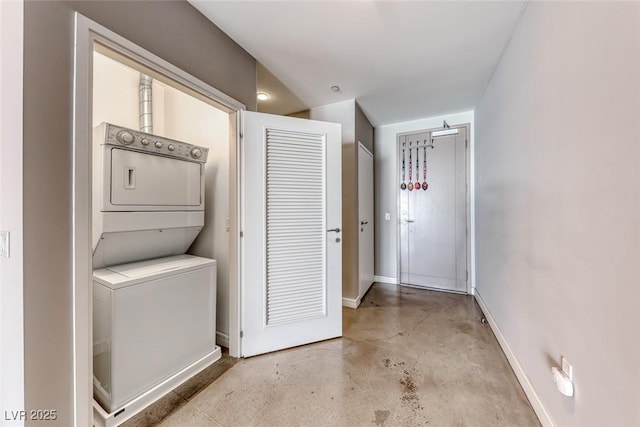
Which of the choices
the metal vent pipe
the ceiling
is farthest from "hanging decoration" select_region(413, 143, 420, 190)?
the metal vent pipe

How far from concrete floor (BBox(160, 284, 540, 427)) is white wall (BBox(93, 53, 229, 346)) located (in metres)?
0.64

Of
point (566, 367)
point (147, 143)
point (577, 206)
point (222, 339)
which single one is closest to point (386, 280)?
point (222, 339)

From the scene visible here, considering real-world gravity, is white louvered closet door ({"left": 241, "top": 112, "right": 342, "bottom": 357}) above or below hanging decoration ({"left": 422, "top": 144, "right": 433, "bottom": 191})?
below

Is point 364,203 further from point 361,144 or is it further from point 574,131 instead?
point 574,131

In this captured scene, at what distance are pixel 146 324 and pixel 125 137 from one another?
113 centimetres

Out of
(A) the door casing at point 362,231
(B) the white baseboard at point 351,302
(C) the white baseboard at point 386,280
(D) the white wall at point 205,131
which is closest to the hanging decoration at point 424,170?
(A) the door casing at point 362,231

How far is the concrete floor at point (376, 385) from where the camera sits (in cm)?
140

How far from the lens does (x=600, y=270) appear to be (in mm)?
915

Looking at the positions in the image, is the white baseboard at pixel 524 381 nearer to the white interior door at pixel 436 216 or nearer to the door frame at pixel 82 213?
the white interior door at pixel 436 216

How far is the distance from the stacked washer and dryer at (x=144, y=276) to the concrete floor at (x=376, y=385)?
29 centimetres

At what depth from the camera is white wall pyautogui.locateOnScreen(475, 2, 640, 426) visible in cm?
80

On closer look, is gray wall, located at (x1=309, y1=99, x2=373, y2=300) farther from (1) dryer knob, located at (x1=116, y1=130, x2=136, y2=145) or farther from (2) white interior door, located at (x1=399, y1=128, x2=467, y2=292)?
(1) dryer knob, located at (x1=116, y1=130, x2=136, y2=145)

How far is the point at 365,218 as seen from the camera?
3.41 meters
